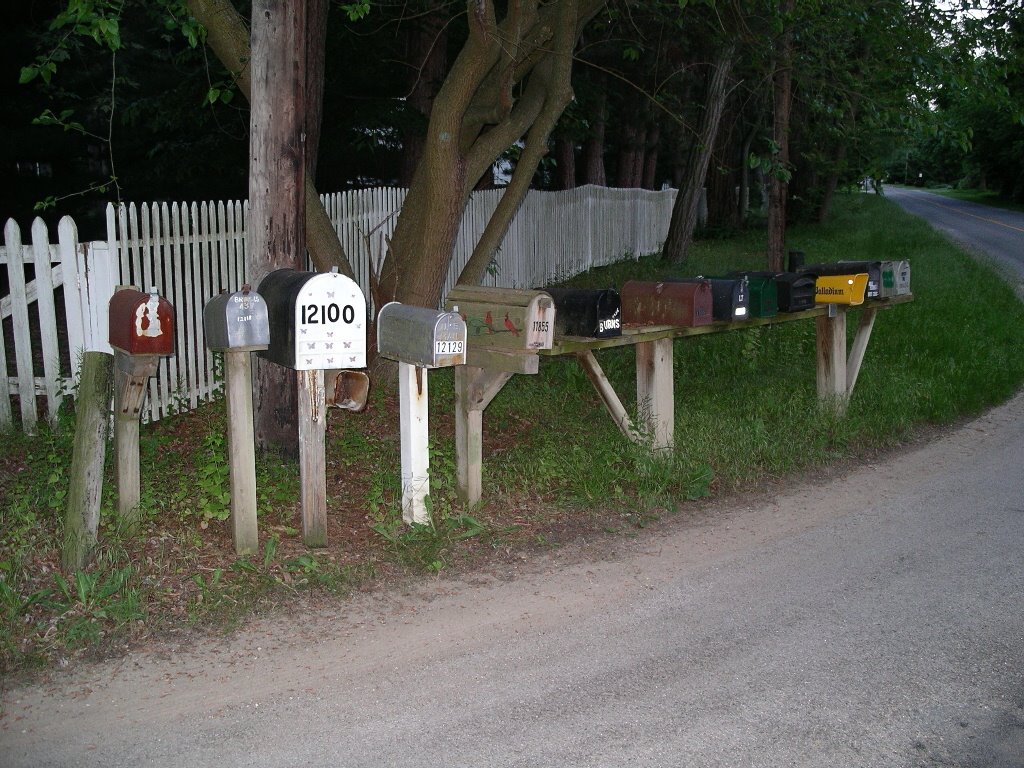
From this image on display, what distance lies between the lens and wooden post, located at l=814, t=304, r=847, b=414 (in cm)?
831

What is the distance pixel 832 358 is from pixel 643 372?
240 centimetres

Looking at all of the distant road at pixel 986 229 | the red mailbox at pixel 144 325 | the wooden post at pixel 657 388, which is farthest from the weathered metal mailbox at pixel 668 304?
the distant road at pixel 986 229

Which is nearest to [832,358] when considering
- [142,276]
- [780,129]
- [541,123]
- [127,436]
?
[541,123]

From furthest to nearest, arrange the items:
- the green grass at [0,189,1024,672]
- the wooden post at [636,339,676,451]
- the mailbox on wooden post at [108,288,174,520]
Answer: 1. the wooden post at [636,339,676,451]
2. the mailbox on wooden post at [108,288,174,520]
3. the green grass at [0,189,1024,672]

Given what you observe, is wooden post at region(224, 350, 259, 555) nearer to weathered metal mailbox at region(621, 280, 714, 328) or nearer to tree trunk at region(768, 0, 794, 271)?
weathered metal mailbox at region(621, 280, 714, 328)

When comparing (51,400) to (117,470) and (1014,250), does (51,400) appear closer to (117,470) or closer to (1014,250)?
(117,470)

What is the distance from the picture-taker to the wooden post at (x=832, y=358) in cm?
831

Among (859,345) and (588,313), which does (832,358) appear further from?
(588,313)

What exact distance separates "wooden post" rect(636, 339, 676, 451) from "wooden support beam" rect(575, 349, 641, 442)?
162mm

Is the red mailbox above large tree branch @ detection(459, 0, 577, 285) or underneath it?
underneath

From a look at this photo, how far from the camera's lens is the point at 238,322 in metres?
4.80

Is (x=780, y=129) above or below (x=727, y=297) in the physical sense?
above

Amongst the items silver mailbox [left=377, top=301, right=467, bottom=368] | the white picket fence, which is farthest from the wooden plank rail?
the white picket fence

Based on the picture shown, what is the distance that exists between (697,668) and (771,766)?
2.43 ft
